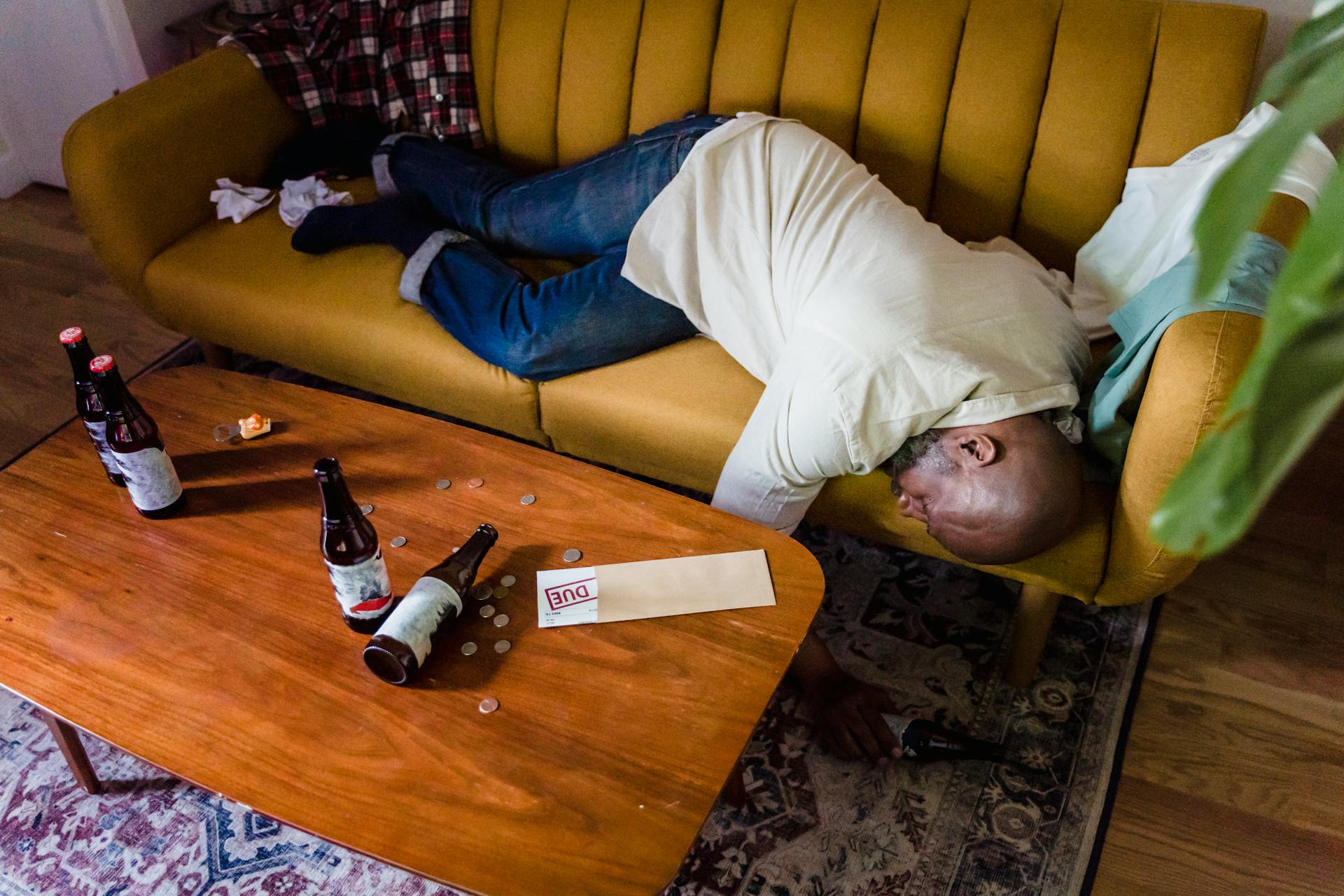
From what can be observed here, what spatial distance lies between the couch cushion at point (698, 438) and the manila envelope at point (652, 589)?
14.0 inches

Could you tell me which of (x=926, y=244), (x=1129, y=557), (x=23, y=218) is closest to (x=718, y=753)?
(x=1129, y=557)

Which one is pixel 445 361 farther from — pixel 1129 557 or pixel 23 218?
pixel 23 218

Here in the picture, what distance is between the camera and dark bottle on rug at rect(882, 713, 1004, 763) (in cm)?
148

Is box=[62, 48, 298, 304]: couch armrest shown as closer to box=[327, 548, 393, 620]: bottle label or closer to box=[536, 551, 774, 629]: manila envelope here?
box=[327, 548, 393, 620]: bottle label

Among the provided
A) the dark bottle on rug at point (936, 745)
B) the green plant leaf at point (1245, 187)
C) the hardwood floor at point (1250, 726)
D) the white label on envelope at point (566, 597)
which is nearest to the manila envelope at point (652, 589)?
the white label on envelope at point (566, 597)

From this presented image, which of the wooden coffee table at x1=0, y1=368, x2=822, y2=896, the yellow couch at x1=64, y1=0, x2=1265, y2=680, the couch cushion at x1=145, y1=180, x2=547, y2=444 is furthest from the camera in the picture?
the couch cushion at x1=145, y1=180, x2=547, y2=444

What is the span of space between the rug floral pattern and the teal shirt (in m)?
0.42

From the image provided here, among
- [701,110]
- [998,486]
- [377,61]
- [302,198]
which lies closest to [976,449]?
[998,486]

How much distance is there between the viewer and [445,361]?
69.7 inches

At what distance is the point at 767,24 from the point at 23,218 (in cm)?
225

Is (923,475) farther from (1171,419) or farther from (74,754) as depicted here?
(74,754)

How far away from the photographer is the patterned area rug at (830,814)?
136 cm

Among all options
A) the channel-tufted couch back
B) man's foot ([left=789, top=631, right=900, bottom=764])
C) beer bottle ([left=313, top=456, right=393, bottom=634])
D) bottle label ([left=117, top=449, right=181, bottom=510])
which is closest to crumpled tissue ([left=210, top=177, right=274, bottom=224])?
the channel-tufted couch back

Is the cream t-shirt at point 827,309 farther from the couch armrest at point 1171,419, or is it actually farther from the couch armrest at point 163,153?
the couch armrest at point 163,153
